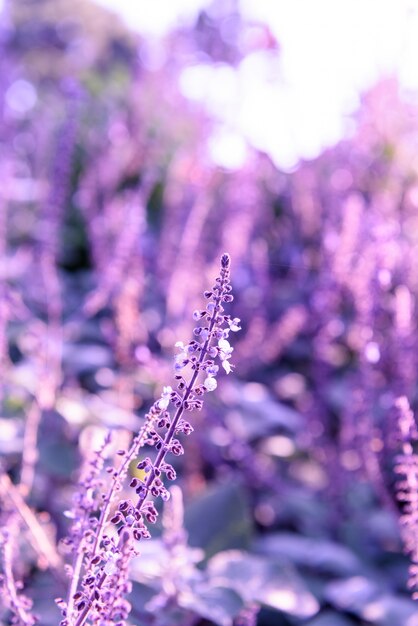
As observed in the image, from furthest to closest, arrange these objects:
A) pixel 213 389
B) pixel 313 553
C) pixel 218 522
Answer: pixel 218 522 < pixel 313 553 < pixel 213 389

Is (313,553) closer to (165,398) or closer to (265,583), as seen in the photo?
(265,583)

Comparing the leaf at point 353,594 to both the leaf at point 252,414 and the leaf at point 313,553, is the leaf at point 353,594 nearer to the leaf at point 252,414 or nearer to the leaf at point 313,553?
the leaf at point 313,553

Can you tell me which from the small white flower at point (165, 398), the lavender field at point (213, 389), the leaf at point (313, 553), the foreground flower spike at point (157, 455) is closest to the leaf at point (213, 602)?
the lavender field at point (213, 389)

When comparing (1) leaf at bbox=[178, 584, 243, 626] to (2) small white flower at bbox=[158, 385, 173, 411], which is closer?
(2) small white flower at bbox=[158, 385, 173, 411]

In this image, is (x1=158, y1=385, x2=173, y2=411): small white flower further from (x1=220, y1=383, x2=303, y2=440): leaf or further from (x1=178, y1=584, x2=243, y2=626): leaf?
(x1=220, y1=383, x2=303, y2=440): leaf

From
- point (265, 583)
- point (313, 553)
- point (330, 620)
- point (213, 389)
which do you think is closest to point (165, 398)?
point (213, 389)

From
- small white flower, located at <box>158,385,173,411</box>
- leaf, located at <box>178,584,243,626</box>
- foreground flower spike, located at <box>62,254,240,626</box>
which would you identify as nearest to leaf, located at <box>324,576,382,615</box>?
leaf, located at <box>178,584,243,626</box>

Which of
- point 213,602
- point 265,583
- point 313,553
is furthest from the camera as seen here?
point 313,553

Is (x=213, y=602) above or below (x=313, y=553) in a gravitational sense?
below

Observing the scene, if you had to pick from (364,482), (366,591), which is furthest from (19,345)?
(366,591)
